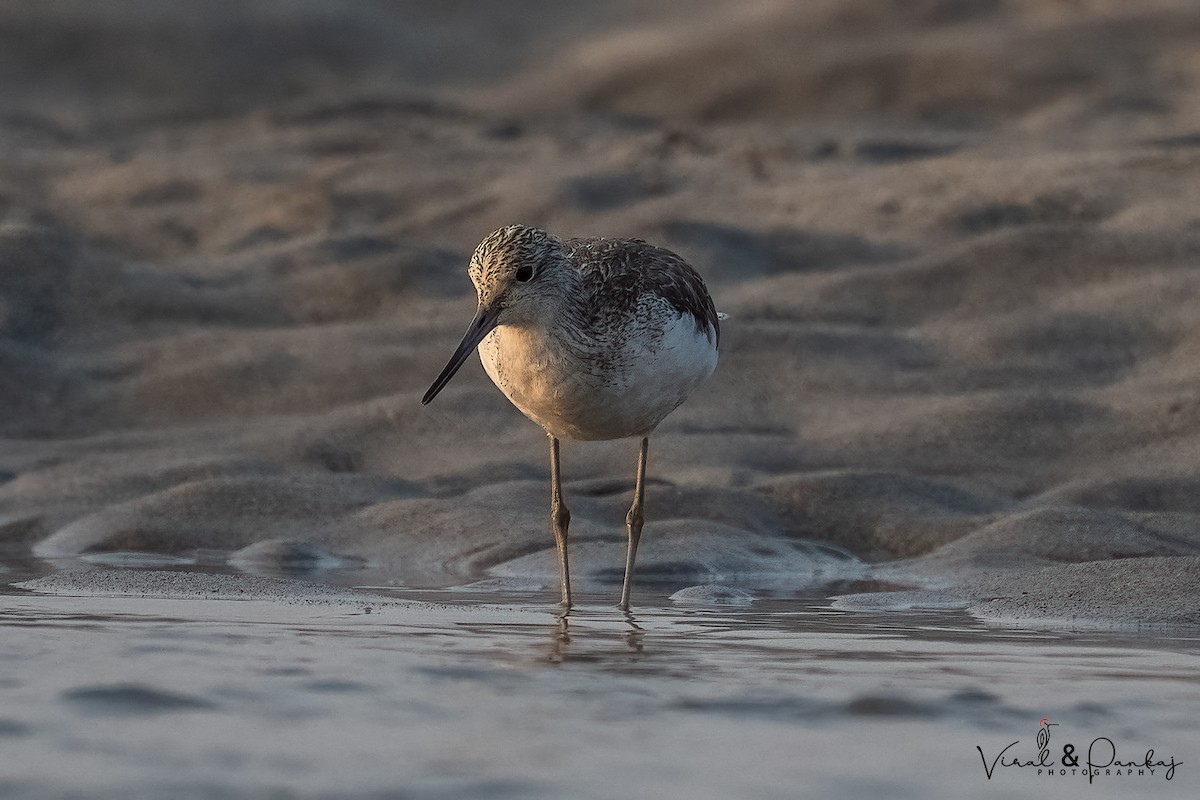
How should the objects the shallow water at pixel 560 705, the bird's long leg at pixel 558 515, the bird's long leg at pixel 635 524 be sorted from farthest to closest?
the bird's long leg at pixel 558 515, the bird's long leg at pixel 635 524, the shallow water at pixel 560 705

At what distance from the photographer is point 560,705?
4086 millimetres

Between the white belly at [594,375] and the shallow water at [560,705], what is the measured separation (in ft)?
3.05

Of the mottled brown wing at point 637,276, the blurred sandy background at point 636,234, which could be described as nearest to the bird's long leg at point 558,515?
the blurred sandy background at point 636,234

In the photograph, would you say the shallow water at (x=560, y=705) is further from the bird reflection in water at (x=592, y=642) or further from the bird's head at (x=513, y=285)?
the bird's head at (x=513, y=285)

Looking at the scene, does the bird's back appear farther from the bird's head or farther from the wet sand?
the wet sand

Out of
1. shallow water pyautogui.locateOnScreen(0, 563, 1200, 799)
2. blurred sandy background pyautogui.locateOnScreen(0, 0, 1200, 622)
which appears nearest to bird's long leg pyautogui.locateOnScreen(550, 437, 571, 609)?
blurred sandy background pyautogui.locateOnScreen(0, 0, 1200, 622)

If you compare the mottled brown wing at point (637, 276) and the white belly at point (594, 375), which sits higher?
the mottled brown wing at point (637, 276)

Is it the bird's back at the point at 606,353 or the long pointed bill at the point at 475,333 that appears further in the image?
the bird's back at the point at 606,353

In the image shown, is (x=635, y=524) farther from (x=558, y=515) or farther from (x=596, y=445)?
(x=596, y=445)

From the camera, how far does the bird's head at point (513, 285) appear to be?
6.04 metres

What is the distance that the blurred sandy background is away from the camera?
7.38 meters

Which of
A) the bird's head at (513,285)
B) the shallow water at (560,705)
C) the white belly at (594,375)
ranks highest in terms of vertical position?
the bird's head at (513,285)

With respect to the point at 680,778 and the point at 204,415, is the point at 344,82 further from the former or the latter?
the point at 680,778

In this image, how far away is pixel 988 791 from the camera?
3428mm
